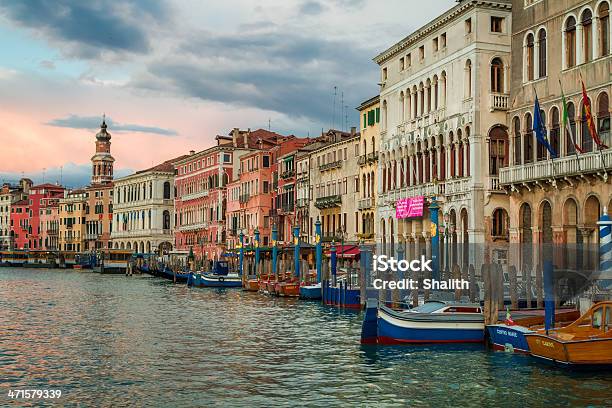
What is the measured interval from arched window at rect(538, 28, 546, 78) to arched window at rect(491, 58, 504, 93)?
10.2 ft

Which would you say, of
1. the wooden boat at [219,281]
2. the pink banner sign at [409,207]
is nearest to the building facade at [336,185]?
the wooden boat at [219,281]

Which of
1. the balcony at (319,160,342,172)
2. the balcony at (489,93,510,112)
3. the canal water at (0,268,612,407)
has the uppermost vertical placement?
the balcony at (489,93,510,112)

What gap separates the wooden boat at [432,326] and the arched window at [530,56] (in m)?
13.8

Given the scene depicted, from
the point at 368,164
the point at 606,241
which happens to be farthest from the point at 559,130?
the point at 368,164

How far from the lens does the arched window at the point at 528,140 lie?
3238cm

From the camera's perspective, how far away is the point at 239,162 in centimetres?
7462

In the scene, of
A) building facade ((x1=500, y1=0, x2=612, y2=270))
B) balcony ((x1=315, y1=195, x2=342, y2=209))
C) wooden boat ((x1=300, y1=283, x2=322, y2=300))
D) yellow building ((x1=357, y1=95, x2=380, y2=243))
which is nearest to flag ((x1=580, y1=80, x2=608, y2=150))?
building facade ((x1=500, y1=0, x2=612, y2=270))

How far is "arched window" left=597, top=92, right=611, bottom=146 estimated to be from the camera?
27828 mm

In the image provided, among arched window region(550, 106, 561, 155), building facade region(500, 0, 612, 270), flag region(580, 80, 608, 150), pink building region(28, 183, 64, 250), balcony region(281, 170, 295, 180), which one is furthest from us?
pink building region(28, 183, 64, 250)

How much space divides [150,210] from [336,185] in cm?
4365

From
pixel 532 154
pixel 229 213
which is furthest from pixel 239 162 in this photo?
pixel 532 154

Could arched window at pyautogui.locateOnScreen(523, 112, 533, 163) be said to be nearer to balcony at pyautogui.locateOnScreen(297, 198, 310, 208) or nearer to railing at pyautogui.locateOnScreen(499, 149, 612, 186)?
railing at pyautogui.locateOnScreen(499, 149, 612, 186)

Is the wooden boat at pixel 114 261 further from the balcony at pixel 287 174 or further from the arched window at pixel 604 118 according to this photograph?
the arched window at pixel 604 118

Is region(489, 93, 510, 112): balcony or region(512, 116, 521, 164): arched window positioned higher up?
region(489, 93, 510, 112): balcony
